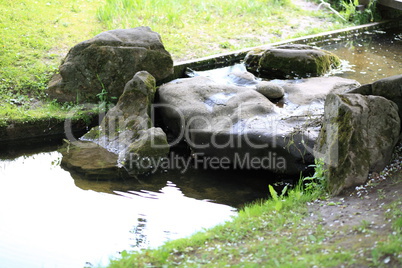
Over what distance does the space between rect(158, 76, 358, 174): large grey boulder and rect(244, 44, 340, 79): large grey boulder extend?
3.89ft

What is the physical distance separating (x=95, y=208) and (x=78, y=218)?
11.6 inches

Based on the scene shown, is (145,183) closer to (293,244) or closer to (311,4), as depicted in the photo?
(293,244)

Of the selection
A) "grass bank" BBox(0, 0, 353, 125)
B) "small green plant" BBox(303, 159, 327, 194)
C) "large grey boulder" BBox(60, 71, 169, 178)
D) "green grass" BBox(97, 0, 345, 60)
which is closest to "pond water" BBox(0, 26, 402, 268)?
"large grey boulder" BBox(60, 71, 169, 178)

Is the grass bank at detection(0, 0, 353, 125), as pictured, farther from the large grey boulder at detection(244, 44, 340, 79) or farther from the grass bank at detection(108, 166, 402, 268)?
the grass bank at detection(108, 166, 402, 268)

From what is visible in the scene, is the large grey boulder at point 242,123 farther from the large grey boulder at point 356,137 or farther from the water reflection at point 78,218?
the water reflection at point 78,218

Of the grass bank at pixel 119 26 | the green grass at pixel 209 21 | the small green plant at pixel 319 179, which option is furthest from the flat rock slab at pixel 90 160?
the green grass at pixel 209 21

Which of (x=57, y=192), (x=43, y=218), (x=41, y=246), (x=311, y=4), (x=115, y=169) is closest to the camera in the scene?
(x=41, y=246)

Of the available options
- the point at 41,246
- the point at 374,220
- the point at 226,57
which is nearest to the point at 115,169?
the point at 41,246

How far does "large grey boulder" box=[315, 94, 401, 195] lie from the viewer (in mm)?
6172

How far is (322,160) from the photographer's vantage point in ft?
21.2

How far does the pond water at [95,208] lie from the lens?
18.9 ft

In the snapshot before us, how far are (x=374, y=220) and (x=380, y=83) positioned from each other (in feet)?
7.51

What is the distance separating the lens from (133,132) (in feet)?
27.0

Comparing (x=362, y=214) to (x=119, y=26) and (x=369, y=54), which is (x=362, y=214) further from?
(x=119, y=26)
